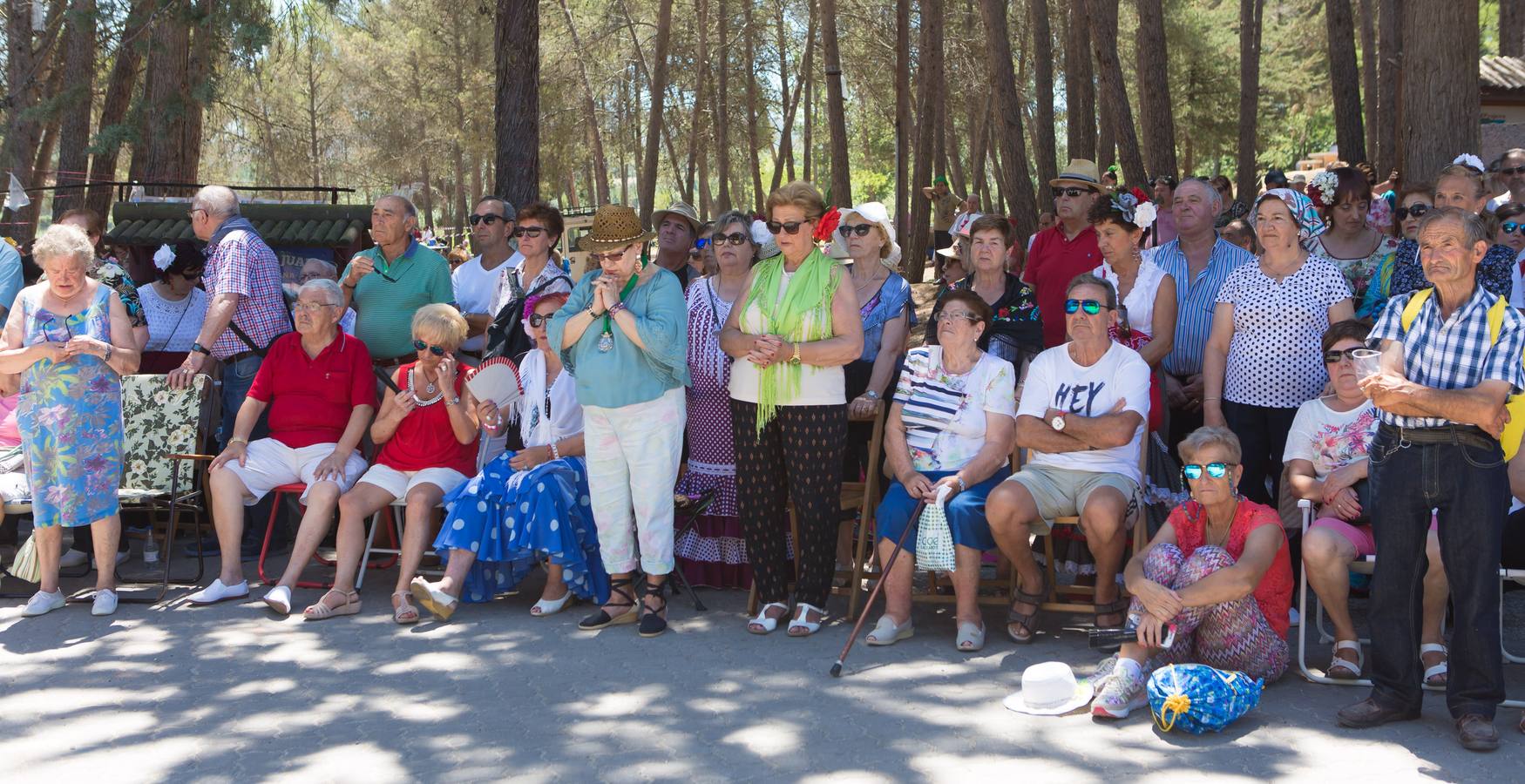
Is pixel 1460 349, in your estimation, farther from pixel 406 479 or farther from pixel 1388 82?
pixel 1388 82

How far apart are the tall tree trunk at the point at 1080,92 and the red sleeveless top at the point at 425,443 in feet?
34.3

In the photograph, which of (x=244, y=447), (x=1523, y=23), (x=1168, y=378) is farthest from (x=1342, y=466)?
(x=1523, y=23)

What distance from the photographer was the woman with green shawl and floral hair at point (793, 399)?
5703 mm

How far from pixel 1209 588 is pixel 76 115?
16.5 m

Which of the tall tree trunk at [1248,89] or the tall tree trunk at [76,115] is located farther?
the tall tree trunk at [1248,89]

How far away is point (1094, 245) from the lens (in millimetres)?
7176

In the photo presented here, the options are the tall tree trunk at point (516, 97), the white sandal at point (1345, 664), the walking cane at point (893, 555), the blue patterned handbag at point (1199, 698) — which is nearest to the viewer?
the blue patterned handbag at point (1199, 698)

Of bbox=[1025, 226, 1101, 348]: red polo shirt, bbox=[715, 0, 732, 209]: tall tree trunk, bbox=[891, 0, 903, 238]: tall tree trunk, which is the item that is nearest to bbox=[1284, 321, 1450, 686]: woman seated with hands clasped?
bbox=[1025, 226, 1101, 348]: red polo shirt

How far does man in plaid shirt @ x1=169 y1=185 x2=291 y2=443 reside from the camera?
7.15 metres

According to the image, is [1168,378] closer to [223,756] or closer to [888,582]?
[888,582]

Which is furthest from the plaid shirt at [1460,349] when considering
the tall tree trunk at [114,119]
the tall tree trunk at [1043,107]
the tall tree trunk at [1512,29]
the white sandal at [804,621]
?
the tall tree trunk at [1512,29]

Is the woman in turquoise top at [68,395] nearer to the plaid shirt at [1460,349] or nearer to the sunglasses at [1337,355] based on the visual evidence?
the sunglasses at [1337,355]

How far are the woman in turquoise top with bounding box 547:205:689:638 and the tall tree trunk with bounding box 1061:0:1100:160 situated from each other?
10.5 m

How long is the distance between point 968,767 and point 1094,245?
3.69 meters
